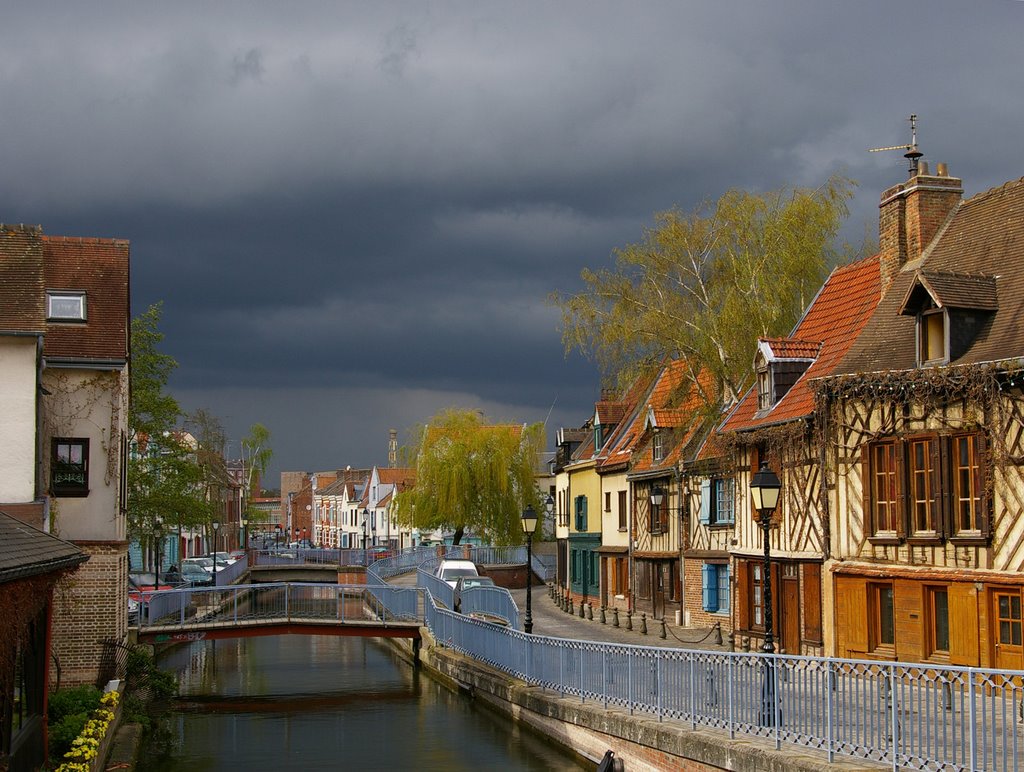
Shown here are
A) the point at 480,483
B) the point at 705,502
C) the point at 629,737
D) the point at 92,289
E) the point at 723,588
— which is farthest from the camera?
the point at 480,483

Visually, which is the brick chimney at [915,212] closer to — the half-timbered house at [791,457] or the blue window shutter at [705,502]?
the half-timbered house at [791,457]

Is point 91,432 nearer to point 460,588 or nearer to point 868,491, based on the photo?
point 460,588

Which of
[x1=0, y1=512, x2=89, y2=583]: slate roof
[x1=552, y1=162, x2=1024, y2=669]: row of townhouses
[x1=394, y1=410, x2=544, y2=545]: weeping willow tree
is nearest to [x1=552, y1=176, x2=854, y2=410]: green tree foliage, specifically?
[x1=552, y1=162, x2=1024, y2=669]: row of townhouses

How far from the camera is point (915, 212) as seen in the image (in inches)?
915

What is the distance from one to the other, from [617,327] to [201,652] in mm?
22308

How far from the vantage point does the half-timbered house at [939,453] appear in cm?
1786

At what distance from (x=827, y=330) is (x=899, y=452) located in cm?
670

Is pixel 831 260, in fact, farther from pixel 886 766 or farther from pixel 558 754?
pixel 886 766

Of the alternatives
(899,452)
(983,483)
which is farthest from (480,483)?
(983,483)

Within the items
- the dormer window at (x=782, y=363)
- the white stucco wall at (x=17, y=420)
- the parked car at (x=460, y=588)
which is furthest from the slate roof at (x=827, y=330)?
the white stucco wall at (x=17, y=420)

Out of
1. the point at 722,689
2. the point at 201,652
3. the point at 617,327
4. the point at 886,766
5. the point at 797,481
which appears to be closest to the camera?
the point at 886,766

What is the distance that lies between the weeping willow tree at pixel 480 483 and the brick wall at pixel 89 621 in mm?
35536

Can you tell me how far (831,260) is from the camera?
1195 inches

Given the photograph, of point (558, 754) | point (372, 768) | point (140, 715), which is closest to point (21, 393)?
point (140, 715)
